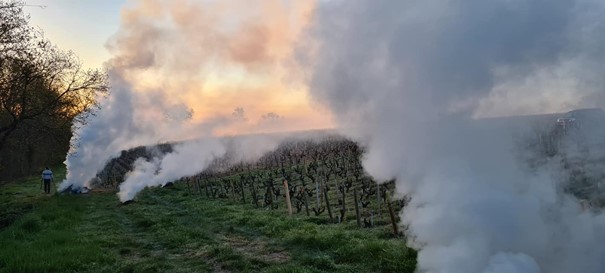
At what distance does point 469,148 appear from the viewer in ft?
40.7

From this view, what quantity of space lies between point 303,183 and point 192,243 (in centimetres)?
1666

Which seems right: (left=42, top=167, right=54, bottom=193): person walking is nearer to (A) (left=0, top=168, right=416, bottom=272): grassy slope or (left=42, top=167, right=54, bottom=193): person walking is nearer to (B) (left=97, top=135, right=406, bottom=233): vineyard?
(B) (left=97, top=135, right=406, bottom=233): vineyard

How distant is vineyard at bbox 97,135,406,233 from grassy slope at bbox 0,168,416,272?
1488 millimetres

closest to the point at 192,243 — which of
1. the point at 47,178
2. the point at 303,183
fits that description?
the point at 303,183

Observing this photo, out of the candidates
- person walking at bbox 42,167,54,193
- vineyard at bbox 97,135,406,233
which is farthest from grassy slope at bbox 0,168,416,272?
person walking at bbox 42,167,54,193

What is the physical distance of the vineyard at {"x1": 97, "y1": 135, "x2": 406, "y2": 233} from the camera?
21.9m

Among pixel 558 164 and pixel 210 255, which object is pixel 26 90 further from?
pixel 558 164

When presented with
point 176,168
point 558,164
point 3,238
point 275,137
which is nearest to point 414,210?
point 558,164

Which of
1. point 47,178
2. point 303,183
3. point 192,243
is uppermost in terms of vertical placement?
point 47,178

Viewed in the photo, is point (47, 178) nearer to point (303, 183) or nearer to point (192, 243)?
point (303, 183)

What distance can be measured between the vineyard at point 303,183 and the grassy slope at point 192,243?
1.49m

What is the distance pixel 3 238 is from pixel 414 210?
14672 mm

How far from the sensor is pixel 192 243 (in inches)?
667

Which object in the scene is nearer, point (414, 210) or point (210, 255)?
point (414, 210)
